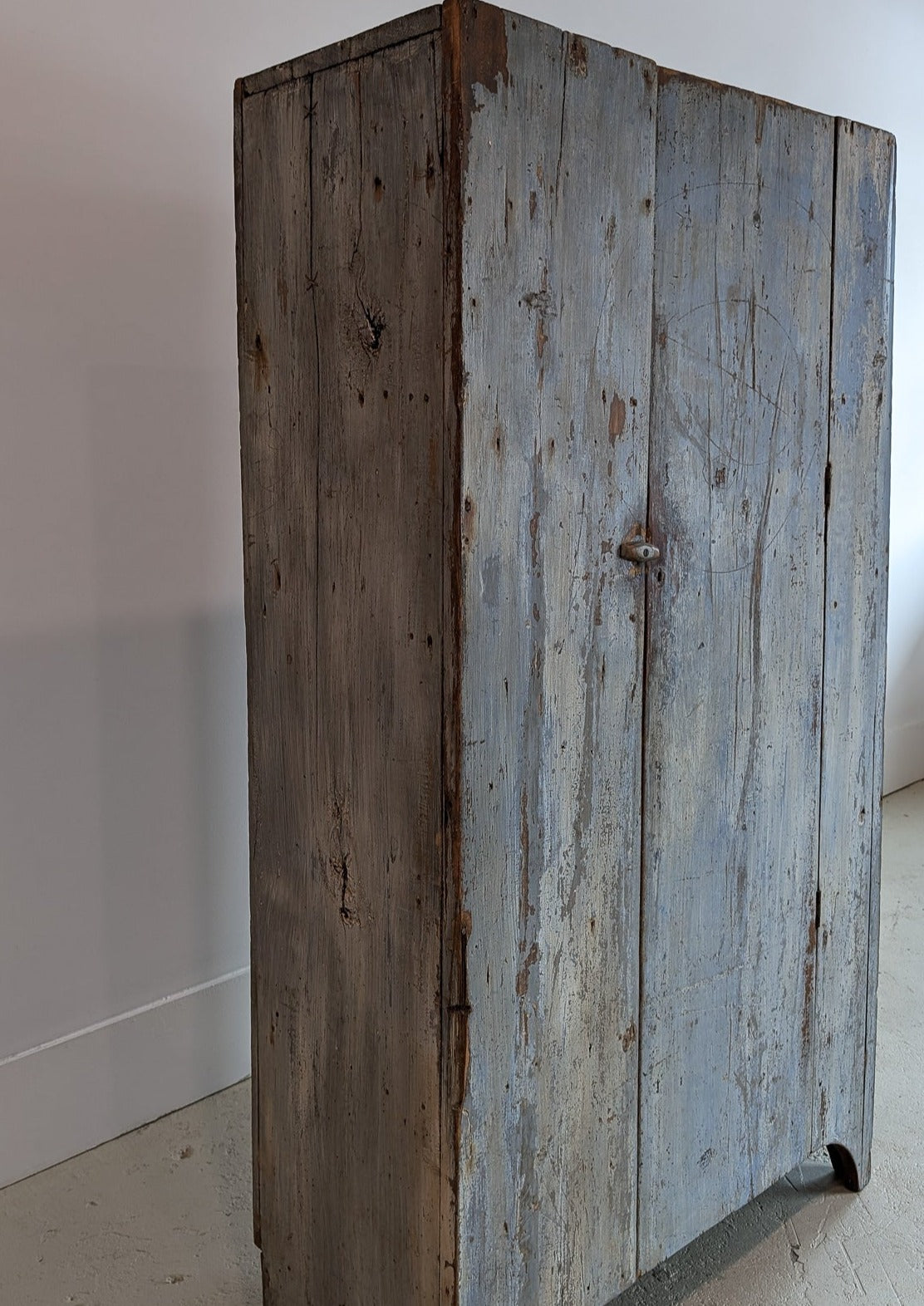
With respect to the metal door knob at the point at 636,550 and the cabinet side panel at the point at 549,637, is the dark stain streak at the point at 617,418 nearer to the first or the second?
the cabinet side panel at the point at 549,637

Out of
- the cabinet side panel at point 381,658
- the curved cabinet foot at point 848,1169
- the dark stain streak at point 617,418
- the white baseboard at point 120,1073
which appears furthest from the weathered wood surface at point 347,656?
the curved cabinet foot at point 848,1169

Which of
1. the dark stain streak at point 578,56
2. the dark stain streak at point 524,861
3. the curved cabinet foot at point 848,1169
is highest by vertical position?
the dark stain streak at point 578,56

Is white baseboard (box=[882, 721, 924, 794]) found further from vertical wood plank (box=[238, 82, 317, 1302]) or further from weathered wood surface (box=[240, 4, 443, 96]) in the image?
weathered wood surface (box=[240, 4, 443, 96])

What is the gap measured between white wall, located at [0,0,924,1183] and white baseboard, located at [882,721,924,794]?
8.80 feet

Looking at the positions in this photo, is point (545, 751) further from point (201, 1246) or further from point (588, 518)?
point (201, 1246)

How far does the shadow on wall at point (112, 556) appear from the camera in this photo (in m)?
1.84

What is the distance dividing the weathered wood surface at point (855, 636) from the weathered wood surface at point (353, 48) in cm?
69

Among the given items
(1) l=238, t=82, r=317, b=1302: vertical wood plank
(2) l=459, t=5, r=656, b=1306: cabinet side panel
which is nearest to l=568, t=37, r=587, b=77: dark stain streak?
(2) l=459, t=5, r=656, b=1306: cabinet side panel

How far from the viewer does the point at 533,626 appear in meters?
1.29

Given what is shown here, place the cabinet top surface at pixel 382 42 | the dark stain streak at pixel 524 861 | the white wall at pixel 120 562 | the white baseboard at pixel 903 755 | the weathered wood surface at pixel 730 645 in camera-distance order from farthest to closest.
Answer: the white baseboard at pixel 903 755, the white wall at pixel 120 562, the weathered wood surface at pixel 730 645, the dark stain streak at pixel 524 861, the cabinet top surface at pixel 382 42

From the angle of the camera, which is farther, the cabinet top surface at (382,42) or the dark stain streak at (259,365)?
the dark stain streak at (259,365)

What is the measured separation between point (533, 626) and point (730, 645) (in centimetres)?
37

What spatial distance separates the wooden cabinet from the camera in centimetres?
123

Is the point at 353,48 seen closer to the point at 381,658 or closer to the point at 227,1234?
the point at 381,658
